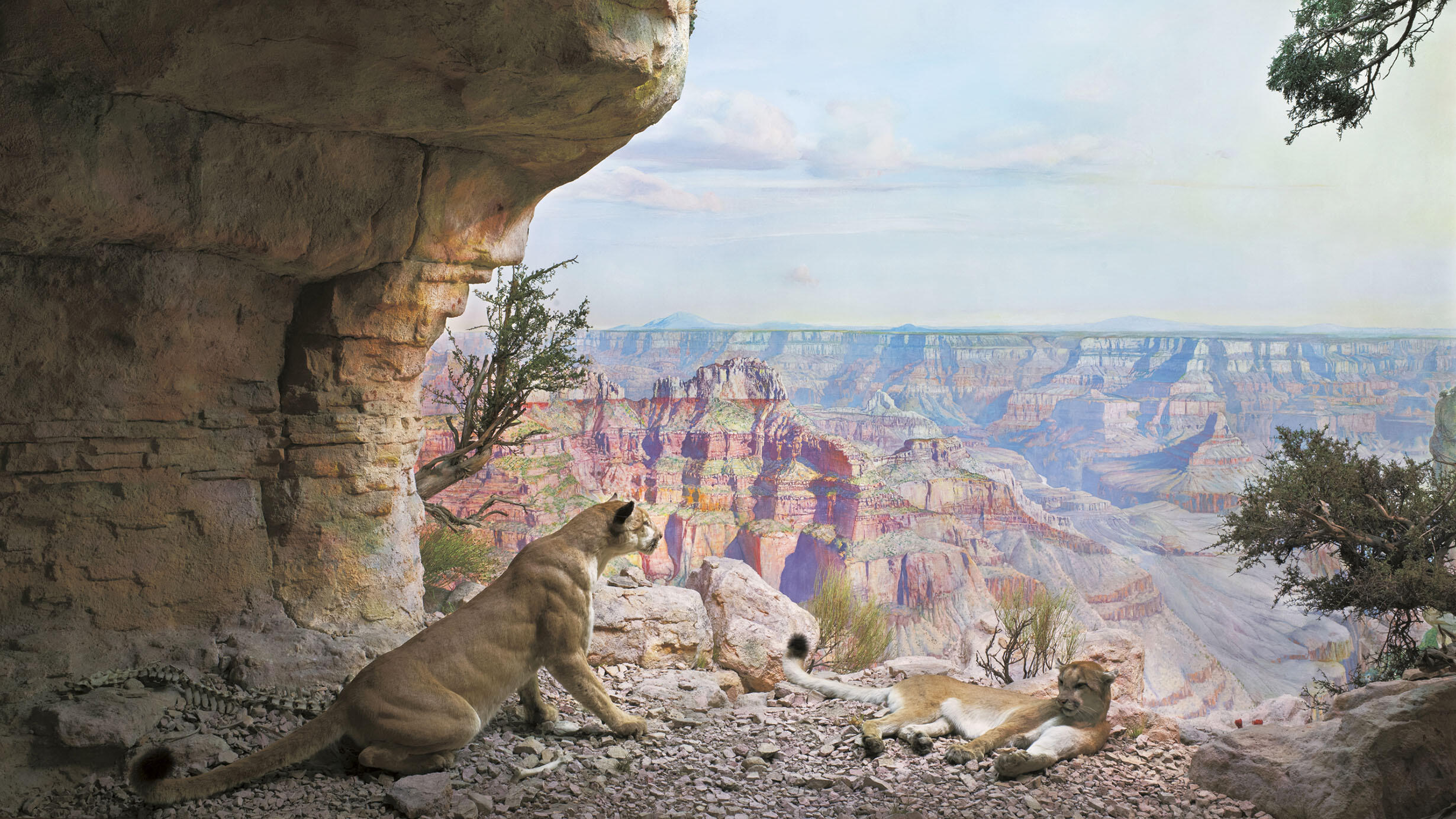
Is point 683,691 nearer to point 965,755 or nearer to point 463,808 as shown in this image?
point 965,755

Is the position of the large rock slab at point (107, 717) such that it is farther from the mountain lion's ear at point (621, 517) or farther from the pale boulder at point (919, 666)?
the pale boulder at point (919, 666)

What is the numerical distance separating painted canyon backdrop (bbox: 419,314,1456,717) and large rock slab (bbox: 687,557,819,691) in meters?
9.91

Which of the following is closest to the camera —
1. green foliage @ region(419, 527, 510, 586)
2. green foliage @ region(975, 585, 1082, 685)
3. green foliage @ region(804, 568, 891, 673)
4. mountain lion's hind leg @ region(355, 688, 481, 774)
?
mountain lion's hind leg @ region(355, 688, 481, 774)

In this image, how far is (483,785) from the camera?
14.0 feet

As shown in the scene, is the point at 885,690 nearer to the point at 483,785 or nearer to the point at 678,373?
the point at 483,785

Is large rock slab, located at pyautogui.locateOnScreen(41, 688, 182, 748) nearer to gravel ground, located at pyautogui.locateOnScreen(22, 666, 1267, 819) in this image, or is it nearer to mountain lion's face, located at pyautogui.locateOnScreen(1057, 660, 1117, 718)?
gravel ground, located at pyautogui.locateOnScreen(22, 666, 1267, 819)

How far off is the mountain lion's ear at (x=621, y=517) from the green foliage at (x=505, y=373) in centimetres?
369

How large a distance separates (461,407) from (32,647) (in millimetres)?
5350

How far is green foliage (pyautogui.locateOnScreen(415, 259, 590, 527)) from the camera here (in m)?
8.50

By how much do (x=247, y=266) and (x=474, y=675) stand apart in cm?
282

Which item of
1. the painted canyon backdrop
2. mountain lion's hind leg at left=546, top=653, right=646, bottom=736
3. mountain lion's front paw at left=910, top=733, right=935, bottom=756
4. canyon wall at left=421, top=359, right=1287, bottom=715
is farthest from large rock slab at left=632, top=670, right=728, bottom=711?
canyon wall at left=421, top=359, right=1287, bottom=715

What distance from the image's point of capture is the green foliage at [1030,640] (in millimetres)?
7969

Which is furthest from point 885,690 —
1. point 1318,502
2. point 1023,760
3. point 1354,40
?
point 1354,40

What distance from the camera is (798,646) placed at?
6211 mm
